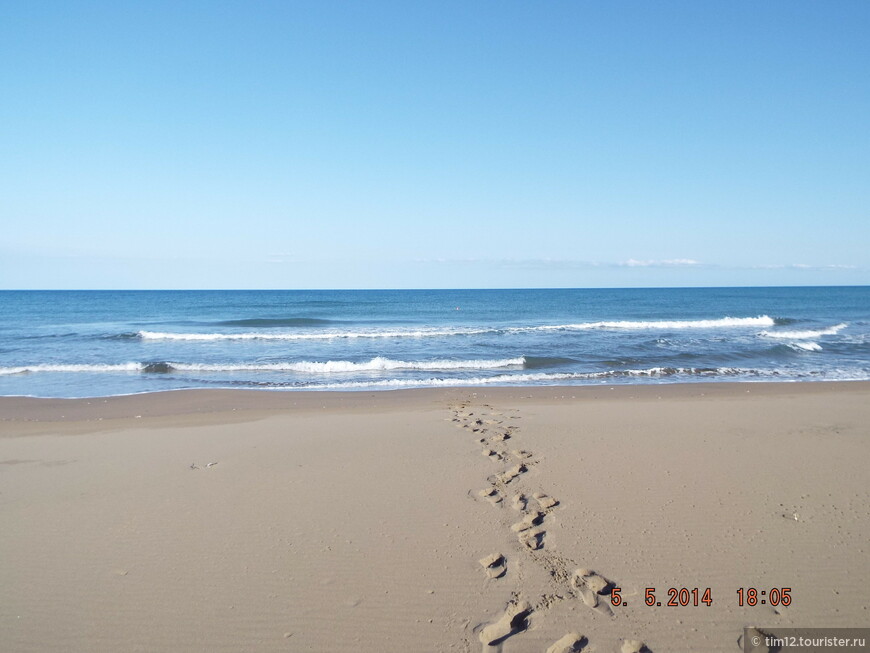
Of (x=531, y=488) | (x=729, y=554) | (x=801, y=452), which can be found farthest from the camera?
(x=801, y=452)

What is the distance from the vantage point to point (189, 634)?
10.6 ft

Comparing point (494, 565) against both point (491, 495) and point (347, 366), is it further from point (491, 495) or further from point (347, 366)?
point (347, 366)

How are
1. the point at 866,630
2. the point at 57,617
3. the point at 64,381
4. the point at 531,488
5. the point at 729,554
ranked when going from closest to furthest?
1. the point at 866,630
2. the point at 57,617
3. the point at 729,554
4. the point at 531,488
5. the point at 64,381

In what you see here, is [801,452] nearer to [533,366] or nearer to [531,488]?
[531,488]

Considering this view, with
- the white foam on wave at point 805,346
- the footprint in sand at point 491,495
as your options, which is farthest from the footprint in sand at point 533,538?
the white foam on wave at point 805,346

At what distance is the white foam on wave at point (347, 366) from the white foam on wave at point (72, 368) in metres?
1.23

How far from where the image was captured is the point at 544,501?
5.03 m

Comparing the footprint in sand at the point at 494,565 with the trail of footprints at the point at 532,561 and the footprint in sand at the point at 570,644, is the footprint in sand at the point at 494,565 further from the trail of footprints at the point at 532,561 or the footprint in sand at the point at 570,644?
the footprint in sand at the point at 570,644

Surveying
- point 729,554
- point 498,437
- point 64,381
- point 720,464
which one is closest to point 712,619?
point 729,554

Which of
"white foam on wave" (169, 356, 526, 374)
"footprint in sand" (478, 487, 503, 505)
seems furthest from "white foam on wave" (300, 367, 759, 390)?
"footprint in sand" (478, 487, 503, 505)

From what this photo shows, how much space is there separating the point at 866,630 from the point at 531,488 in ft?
9.16

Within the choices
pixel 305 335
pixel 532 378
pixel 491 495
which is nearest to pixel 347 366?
pixel 532 378

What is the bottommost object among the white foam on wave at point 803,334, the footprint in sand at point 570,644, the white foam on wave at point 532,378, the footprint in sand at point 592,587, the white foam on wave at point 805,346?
the white foam on wave at point 532,378

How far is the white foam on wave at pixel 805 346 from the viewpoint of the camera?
61.8 feet
